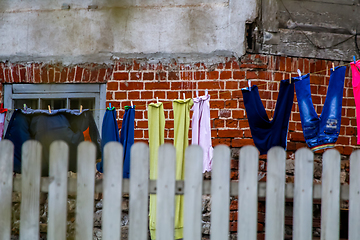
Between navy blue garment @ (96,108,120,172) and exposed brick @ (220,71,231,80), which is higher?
exposed brick @ (220,71,231,80)

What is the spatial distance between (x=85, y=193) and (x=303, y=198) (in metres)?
1.42

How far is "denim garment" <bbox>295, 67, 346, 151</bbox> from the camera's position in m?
3.42

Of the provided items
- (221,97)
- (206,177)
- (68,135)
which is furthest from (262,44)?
(68,135)

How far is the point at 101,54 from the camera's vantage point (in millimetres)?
4555

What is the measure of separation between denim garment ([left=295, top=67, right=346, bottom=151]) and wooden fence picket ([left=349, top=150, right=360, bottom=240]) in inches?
33.7

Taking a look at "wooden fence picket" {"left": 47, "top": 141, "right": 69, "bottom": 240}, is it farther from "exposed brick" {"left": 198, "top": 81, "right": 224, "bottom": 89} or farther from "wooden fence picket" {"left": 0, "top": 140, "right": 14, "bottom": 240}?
"exposed brick" {"left": 198, "top": 81, "right": 224, "bottom": 89}

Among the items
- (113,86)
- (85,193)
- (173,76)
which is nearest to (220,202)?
(85,193)

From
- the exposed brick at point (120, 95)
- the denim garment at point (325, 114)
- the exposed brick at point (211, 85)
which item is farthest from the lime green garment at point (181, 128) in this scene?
the denim garment at point (325, 114)

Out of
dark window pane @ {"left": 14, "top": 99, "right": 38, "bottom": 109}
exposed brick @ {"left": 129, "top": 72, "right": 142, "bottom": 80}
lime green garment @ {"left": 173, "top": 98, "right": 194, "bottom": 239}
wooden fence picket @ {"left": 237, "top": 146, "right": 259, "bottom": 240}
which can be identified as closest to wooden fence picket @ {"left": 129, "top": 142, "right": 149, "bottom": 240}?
wooden fence picket @ {"left": 237, "top": 146, "right": 259, "bottom": 240}

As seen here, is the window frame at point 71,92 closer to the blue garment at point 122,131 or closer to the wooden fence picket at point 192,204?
the blue garment at point 122,131

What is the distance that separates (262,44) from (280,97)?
0.97 m

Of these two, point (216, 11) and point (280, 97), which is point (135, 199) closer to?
point (280, 97)

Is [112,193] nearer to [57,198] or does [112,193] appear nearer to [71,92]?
[57,198]

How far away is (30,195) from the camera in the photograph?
2.50 meters
